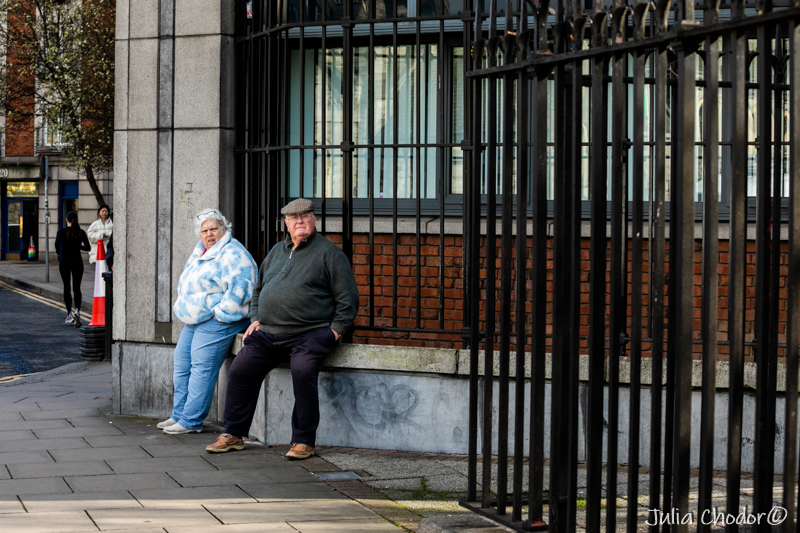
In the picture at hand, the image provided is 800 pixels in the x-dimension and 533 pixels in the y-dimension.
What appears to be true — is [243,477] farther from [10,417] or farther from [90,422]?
[10,417]

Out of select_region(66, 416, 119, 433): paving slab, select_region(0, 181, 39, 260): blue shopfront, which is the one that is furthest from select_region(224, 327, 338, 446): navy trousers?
select_region(0, 181, 39, 260): blue shopfront

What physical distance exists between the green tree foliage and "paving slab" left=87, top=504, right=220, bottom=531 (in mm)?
18635

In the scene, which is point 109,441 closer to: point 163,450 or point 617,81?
point 163,450

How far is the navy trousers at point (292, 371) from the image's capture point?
6152 millimetres

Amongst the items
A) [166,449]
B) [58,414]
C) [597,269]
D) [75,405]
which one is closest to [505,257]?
[597,269]

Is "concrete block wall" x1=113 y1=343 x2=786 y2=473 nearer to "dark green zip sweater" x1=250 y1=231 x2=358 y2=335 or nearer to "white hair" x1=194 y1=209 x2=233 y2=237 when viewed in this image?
"dark green zip sweater" x1=250 y1=231 x2=358 y2=335

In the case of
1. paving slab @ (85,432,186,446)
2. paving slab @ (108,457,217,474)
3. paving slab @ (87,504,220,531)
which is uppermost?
paving slab @ (87,504,220,531)

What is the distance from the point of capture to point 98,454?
20.5 feet

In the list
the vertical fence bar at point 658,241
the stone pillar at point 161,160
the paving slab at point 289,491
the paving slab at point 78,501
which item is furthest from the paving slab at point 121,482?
the vertical fence bar at point 658,241

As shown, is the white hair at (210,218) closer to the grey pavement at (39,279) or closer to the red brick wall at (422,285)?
the red brick wall at (422,285)

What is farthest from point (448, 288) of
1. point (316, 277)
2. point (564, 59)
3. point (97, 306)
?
point (97, 306)

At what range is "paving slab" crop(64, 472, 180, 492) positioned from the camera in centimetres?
536

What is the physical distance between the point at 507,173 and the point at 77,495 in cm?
291

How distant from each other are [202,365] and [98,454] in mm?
973
